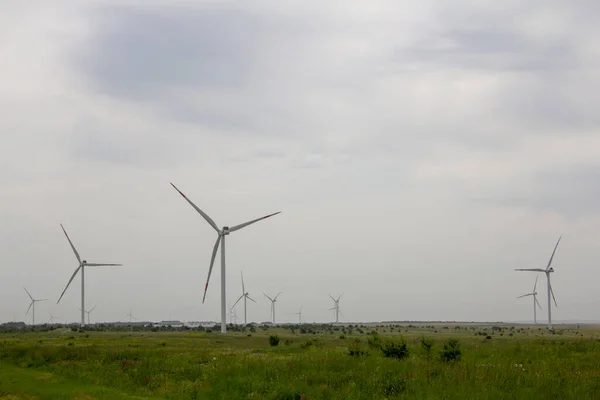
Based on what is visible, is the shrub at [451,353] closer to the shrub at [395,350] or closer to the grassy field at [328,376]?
the grassy field at [328,376]

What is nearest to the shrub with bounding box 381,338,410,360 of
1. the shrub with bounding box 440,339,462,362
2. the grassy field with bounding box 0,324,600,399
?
the grassy field with bounding box 0,324,600,399

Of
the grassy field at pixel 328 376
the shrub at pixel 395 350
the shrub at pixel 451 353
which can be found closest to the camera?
the grassy field at pixel 328 376

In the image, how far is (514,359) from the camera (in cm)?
4262

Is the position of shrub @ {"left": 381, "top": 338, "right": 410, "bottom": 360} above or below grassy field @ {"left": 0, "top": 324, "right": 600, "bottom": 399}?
above

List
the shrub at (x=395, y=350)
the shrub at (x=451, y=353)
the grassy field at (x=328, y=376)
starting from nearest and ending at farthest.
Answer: the grassy field at (x=328, y=376), the shrub at (x=451, y=353), the shrub at (x=395, y=350)

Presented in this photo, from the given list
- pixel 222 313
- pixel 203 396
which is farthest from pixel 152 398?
pixel 222 313

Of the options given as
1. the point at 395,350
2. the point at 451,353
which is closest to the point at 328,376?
the point at 395,350

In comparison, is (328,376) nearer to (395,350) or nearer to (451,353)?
(395,350)

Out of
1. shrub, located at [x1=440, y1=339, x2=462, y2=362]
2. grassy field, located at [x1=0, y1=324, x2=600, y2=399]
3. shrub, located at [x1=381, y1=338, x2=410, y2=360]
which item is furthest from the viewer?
shrub, located at [x1=381, y1=338, x2=410, y2=360]

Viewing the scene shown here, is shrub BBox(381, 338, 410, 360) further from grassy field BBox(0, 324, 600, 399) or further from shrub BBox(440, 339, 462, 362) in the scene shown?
shrub BBox(440, 339, 462, 362)

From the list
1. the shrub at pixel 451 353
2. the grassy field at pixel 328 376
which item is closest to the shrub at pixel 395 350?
the grassy field at pixel 328 376

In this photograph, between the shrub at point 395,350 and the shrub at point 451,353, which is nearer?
the shrub at point 451,353

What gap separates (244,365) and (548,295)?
129976mm

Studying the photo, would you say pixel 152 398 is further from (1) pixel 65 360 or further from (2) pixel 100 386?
(1) pixel 65 360
